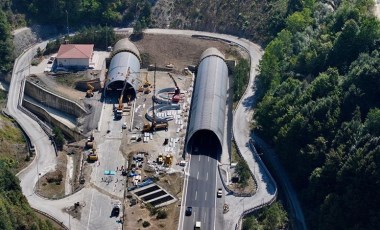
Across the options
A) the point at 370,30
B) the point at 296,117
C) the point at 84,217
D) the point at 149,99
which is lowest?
the point at 84,217

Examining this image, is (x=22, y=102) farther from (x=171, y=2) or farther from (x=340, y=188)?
(x=340, y=188)

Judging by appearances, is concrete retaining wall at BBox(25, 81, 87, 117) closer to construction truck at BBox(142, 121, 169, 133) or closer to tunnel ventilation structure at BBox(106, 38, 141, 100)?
tunnel ventilation structure at BBox(106, 38, 141, 100)

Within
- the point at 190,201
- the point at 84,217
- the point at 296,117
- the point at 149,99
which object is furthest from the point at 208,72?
the point at 84,217

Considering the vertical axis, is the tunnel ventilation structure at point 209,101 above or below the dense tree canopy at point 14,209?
above

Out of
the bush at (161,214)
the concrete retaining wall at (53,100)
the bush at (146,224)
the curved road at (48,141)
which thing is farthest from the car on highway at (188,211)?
the concrete retaining wall at (53,100)

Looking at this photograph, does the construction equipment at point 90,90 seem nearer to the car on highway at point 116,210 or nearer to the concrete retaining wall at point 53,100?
the concrete retaining wall at point 53,100

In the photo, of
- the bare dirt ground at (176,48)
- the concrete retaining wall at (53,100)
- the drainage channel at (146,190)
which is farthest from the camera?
the bare dirt ground at (176,48)

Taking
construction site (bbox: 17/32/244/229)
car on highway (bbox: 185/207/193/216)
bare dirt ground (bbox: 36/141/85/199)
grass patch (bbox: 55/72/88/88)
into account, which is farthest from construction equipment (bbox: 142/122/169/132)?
grass patch (bbox: 55/72/88/88)
